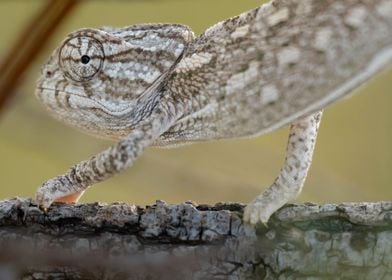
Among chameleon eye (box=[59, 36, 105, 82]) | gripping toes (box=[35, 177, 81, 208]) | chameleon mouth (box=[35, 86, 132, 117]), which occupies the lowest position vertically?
gripping toes (box=[35, 177, 81, 208])

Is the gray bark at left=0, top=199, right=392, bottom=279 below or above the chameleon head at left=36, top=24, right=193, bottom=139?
below

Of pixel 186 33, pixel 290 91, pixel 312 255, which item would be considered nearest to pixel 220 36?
pixel 186 33

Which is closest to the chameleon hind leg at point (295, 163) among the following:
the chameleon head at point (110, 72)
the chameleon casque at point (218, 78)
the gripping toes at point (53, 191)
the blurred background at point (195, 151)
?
the chameleon casque at point (218, 78)

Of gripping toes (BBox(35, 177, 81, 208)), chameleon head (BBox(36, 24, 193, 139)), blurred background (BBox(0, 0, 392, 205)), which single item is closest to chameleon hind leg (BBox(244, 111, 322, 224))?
blurred background (BBox(0, 0, 392, 205))

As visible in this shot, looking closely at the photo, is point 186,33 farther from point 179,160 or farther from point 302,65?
point 179,160

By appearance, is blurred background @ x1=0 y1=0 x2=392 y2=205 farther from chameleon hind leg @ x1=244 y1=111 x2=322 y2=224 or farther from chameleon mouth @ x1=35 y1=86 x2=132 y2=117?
chameleon hind leg @ x1=244 y1=111 x2=322 y2=224

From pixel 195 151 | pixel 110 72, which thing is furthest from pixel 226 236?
pixel 195 151

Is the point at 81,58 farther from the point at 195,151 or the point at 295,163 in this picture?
the point at 195,151
